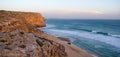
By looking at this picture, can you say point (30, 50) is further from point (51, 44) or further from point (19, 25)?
point (19, 25)

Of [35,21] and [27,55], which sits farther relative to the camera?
[35,21]

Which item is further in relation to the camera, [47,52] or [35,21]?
[35,21]

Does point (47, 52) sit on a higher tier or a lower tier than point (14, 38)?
lower

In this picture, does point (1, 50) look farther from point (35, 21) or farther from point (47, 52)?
point (35, 21)

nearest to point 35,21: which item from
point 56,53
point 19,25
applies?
point 19,25

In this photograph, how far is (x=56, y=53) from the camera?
794 cm

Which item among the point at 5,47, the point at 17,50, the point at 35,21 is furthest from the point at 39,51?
the point at 35,21

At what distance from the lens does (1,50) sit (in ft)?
20.5

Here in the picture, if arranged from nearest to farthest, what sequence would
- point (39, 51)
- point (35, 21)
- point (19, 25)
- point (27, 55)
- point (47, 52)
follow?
point (27, 55), point (39, 51), point (47, 52), point (19, 25), point (35, 21)

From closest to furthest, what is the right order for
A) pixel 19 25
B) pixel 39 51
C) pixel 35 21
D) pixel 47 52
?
1. pixel 39 51
2. pixel 47 52
3. pixel 19 25
4. pixel 35 21

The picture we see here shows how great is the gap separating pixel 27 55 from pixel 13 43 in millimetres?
1067

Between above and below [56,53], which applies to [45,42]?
above

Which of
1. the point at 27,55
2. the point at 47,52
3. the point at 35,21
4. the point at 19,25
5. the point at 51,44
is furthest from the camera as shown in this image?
the point at 35,21

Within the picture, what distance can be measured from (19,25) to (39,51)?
18.3m
